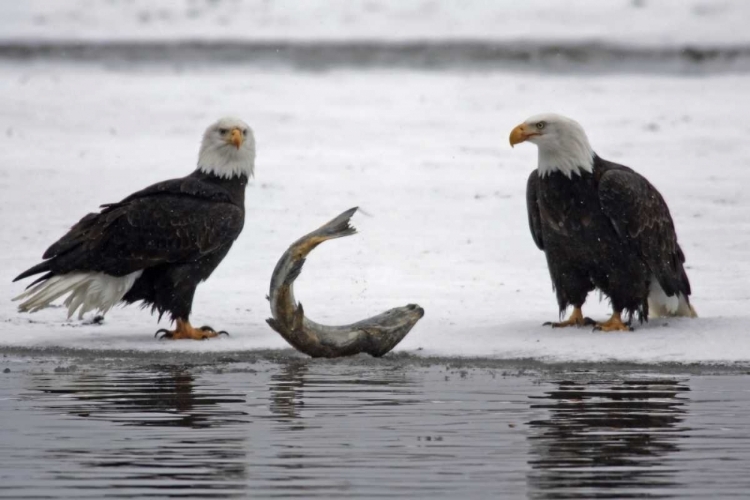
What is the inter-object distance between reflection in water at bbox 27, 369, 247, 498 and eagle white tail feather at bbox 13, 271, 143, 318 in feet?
5.10

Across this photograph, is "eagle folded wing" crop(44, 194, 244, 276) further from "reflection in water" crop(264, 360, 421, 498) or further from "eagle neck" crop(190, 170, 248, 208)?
"reflection in water" crop(264, 360, 421, 498)

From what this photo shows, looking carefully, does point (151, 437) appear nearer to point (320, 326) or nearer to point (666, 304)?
point (320, 326)

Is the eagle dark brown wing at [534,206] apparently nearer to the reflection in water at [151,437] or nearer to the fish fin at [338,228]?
the fish fin at [338,228]

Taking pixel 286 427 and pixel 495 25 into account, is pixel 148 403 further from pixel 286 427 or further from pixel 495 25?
pixel 495 25

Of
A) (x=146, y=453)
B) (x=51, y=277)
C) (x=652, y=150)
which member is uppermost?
(x=652, y=150)

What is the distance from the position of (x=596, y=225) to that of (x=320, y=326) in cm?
175

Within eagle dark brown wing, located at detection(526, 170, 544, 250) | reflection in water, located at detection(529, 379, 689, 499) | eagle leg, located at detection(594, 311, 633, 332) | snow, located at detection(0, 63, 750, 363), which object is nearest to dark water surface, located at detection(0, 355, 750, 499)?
reflection in water, located at detection(529, 379, 689, 499)

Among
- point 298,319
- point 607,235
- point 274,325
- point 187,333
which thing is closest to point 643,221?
point 607,235

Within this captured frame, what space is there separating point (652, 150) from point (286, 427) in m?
11.5

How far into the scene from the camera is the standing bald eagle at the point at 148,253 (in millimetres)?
8719

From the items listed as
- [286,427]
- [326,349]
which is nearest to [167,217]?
[326,349]

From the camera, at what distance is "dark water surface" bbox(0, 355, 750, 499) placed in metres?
4.75

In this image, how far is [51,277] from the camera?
8.80m

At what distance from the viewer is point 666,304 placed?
351 inches
